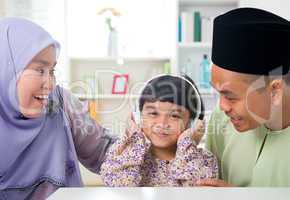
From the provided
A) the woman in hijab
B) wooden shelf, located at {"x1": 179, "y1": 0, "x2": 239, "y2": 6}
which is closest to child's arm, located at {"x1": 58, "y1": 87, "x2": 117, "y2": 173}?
the woman in hijab

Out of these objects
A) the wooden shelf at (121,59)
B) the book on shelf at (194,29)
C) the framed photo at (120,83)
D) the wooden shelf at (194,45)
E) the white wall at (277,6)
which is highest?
the white wall at (277,6)

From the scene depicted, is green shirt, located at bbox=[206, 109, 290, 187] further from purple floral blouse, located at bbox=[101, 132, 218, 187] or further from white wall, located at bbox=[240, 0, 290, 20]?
white wall, located at bbox=[240, 0, 290, 20]

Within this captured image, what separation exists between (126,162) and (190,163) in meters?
0.18

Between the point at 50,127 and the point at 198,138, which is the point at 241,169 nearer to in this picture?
the point at 198,138

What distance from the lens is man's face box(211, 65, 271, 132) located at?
100cm

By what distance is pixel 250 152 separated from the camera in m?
1.10

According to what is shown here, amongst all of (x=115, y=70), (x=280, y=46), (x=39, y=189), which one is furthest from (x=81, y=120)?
(x=115, y=70)

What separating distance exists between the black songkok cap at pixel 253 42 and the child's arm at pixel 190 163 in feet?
0.79

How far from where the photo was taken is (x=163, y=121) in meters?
1.11

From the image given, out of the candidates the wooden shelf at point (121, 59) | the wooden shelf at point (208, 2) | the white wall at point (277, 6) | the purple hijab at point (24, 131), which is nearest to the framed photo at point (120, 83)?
the wooden shelf at point (121, 59)

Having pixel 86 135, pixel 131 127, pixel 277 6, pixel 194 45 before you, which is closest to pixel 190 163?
pixel 131 127

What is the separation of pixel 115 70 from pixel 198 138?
211 cm

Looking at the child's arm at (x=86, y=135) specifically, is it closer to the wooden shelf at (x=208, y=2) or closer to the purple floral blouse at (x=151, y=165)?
the purple floral blouse at (x=151, y=165)

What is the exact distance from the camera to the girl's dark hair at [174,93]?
3.64ft
